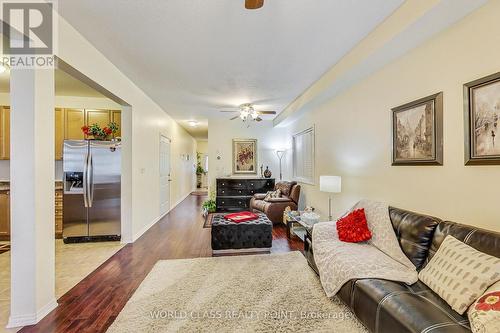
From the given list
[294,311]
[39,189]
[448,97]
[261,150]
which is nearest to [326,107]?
[448,97]

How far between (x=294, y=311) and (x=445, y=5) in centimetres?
279

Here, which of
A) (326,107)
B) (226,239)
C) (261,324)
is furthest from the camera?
(326,107)

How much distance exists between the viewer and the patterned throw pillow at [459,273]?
140 centimetres

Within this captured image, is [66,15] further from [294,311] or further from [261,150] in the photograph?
[261,150]

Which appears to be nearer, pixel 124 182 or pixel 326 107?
pixel 124 182

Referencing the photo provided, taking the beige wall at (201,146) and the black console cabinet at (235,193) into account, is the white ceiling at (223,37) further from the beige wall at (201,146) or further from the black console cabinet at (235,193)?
the beige wall at (201,146)

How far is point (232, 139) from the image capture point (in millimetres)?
7148

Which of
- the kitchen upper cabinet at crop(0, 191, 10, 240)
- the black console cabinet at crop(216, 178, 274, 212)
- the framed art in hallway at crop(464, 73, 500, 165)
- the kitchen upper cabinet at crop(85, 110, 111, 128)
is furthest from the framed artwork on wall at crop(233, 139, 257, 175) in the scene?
the framed art in hallway at crop(464, 73, 500, 165)

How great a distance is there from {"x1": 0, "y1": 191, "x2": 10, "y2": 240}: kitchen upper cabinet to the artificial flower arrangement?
5.31ft

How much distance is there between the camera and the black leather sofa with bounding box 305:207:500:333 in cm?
136

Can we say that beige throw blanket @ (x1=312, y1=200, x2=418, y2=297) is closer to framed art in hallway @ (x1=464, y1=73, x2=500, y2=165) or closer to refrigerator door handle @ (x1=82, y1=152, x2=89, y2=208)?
framed art in hallway @ (x1=464, y1=73, x2=500, y2=165)

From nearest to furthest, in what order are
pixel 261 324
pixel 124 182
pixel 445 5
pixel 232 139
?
pixel 445 5 < pixel 261 324 < pixel 124 182 < pixel 232 139

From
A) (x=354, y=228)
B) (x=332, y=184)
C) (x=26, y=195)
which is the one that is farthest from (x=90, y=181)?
(x=354, y=228)

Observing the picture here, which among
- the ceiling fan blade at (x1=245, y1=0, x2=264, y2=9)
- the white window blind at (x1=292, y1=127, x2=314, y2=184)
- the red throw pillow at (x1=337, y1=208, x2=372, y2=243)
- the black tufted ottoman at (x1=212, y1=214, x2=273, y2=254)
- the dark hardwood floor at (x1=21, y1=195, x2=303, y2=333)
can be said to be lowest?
the dark hardwood floor at (x1=21, y1=195, x2=303, y2=333)
